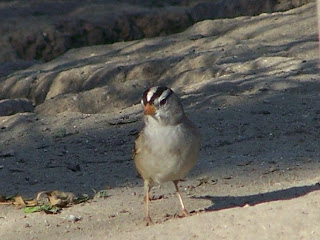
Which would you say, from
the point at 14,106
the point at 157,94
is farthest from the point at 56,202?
the point at 14,106

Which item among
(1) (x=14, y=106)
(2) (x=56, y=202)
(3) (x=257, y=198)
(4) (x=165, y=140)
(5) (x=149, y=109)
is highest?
(5) (x=149, y=109)

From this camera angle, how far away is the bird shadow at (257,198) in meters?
7.00

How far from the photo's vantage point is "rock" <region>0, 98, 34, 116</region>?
1115 cm

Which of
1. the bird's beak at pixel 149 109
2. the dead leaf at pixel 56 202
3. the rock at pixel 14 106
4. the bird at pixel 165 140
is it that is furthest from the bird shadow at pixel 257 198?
the rock at pixel 14 106

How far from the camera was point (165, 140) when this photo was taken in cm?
651

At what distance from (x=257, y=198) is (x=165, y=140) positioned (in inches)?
44.4

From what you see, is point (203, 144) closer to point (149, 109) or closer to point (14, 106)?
point (149, 109)

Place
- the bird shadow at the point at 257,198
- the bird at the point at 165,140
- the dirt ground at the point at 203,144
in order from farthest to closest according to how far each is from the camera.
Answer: the bird shadow at the point at 257,198 → the bird at the point at 165,140 → the dirt ground at the point at 203,144

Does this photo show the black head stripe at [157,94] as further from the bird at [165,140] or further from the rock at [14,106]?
the rock at [14,106]

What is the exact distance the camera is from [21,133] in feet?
32.1

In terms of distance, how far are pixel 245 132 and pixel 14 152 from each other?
2.47 meters

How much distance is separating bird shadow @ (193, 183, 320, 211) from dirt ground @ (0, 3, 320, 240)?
1 cm

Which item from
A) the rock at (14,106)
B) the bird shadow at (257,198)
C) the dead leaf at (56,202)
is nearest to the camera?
the bird shadow at (257,198)

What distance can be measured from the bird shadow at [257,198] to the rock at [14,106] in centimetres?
452
